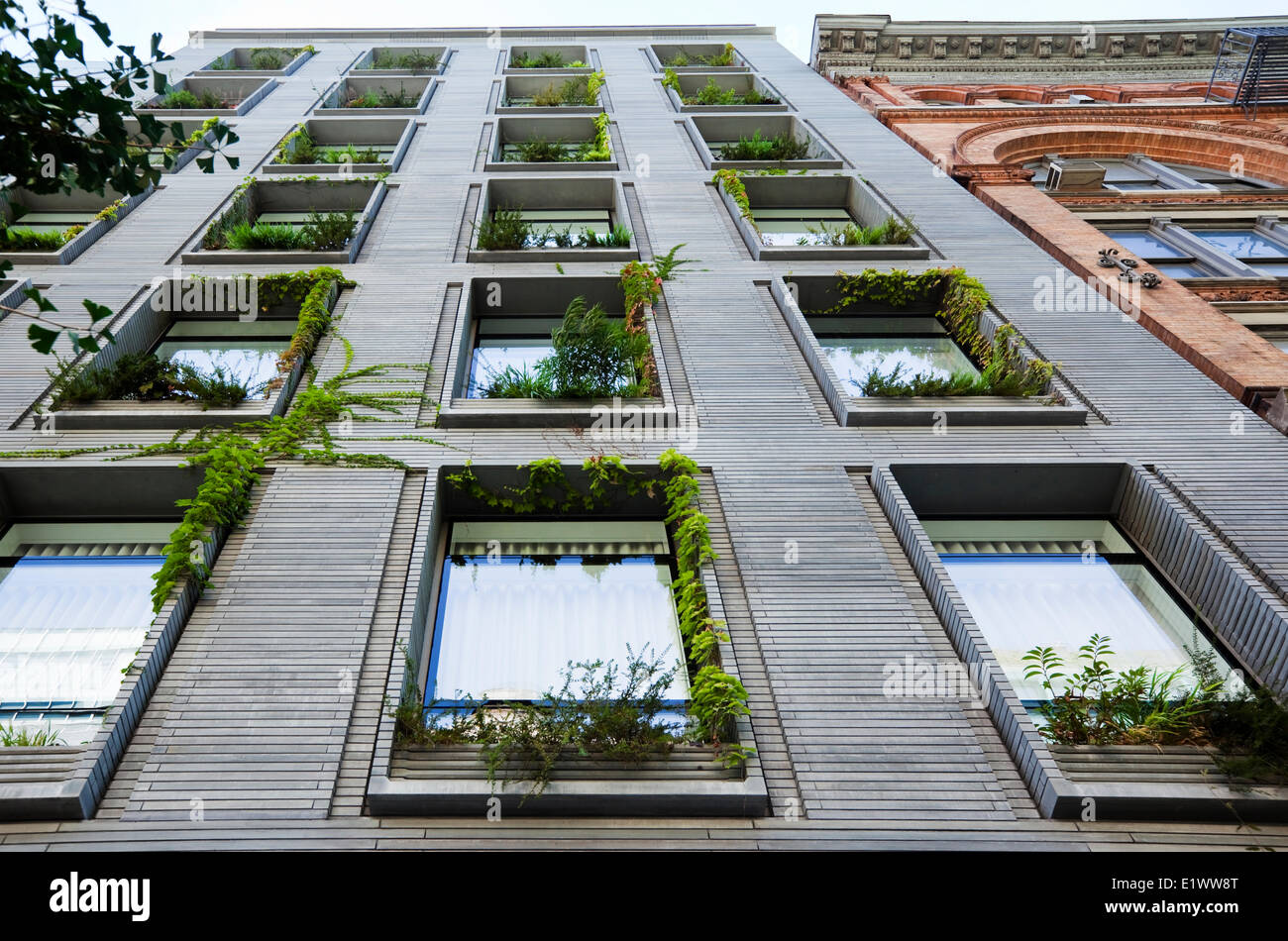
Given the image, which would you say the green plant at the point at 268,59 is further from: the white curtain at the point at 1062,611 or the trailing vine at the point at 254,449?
the white curtain at the point at 1062,611

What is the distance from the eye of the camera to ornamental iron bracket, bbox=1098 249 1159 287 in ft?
44.0

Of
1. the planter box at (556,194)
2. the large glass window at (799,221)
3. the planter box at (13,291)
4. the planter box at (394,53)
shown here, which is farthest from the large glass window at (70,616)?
the planter box at (394,53)

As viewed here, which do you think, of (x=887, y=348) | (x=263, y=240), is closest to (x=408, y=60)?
(x=263, y=240)

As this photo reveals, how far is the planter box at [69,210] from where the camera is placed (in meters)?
13.0

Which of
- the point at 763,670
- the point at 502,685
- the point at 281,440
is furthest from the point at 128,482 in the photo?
the point at 763,670

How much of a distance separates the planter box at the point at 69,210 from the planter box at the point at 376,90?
22.1ft

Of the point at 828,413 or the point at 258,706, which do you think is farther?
the point at 828,413

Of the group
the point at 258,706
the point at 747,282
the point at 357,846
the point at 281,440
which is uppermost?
the point at 747,282

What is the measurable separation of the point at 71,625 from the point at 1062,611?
10169 mm

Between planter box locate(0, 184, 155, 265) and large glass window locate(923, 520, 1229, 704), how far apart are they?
12067 mm

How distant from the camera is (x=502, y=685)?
24.5ft

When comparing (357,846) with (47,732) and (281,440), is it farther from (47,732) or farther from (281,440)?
(281,440)

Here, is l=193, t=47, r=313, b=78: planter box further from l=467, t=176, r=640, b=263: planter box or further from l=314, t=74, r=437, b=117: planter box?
l=467, t=176, r=640, b=263: planter box

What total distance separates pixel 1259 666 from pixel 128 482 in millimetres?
12013
